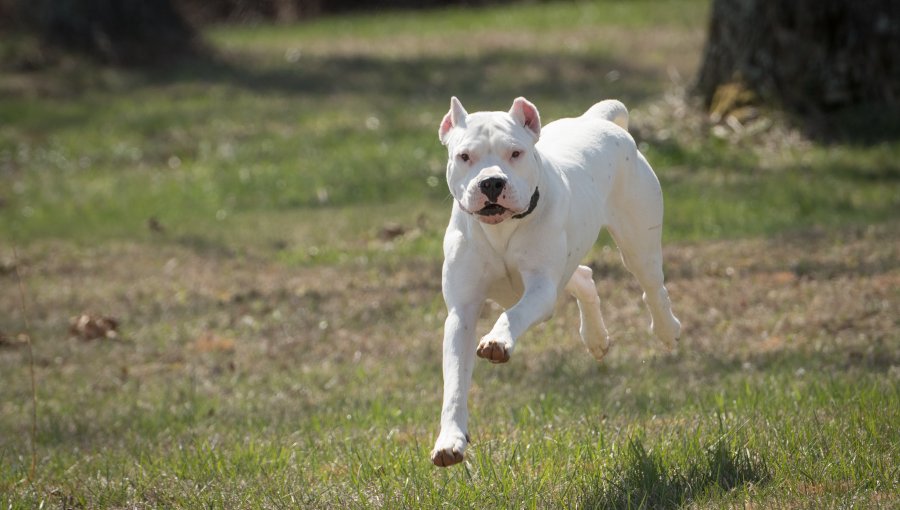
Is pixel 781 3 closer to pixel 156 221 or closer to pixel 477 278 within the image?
pixel 156 221

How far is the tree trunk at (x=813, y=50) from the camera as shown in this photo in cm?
1382

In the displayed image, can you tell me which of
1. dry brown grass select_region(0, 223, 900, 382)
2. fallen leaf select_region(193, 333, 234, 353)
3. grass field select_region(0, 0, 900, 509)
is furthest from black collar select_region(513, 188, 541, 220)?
fallen leaf select_region(193, 333, 234, 353)

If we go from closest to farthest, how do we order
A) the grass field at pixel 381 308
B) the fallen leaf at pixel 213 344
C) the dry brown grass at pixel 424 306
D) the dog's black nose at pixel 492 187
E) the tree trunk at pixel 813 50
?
1. the dog's black nose at pixel 492 187
2. the grass field at pixel 381 308
3. the dry brown grass at pixel 424 306
4. the fallen leaf at pixel 213 344
5. the tree trunk at pixel 813 50

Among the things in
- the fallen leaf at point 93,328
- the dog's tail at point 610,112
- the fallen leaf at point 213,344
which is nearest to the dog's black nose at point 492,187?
the dog's tail at point 610,112

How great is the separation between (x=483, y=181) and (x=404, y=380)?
12.2 feet

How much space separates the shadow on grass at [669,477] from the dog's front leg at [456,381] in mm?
562

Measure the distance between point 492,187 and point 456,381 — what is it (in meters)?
0.74

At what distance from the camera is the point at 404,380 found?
333 inches

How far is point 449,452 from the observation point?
4.63 metres

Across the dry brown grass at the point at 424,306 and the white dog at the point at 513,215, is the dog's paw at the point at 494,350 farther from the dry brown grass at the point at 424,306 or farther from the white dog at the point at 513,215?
the dry brown grass at the point at 424,306

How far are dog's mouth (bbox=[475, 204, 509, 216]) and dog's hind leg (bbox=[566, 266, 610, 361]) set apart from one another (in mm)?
1475

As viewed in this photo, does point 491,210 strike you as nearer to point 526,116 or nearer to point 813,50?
point 526,116

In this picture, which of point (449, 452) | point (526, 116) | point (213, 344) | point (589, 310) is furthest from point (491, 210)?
point (213, 344)

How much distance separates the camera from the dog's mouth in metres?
4.95
